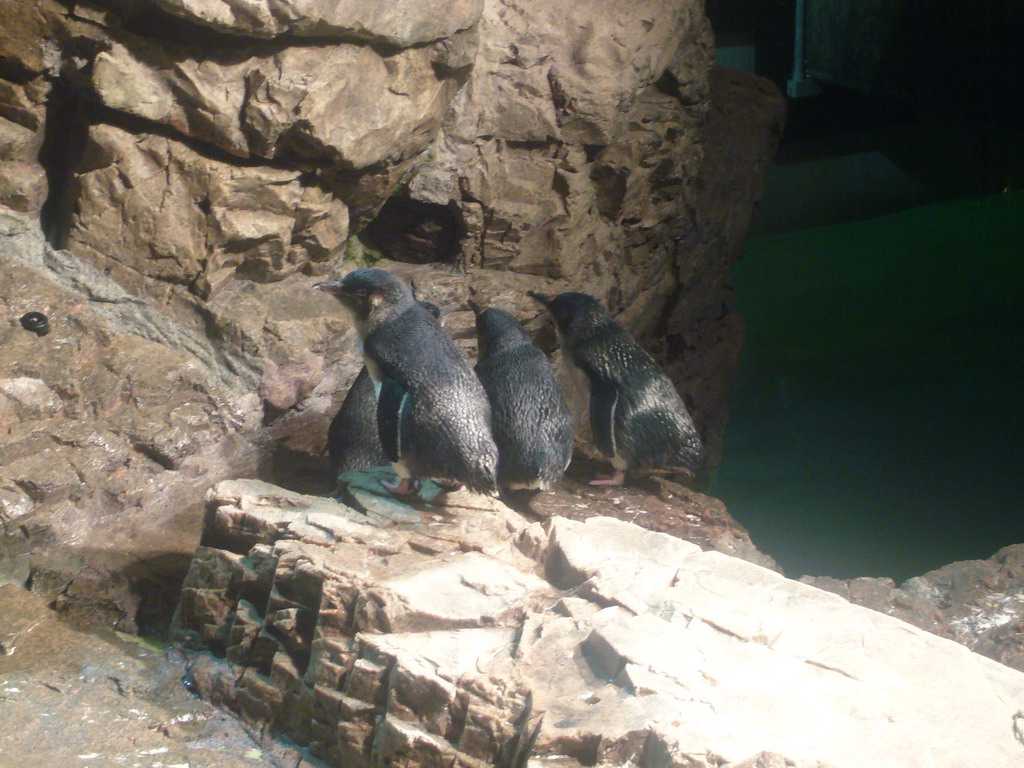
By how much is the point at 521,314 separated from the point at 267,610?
114 inches

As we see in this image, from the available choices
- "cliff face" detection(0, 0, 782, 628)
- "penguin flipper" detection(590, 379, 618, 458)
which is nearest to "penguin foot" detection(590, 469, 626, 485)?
"penguin flipper" detection(590, 379, 618, 458)

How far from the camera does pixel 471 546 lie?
3.13m

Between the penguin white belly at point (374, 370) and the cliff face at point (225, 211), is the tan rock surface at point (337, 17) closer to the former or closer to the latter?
the cliff face at point (225, 211)

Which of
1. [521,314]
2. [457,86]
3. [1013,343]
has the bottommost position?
[521,314]

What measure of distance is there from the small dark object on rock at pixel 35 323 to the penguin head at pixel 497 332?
76.7 inches

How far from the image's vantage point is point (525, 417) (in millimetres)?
4109

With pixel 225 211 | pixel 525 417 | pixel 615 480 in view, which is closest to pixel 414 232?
pixel 225 211

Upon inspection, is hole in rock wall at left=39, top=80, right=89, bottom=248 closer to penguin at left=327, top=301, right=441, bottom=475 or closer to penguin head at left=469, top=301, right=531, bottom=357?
penguin at left=327, top=301, right=441, bottom=475

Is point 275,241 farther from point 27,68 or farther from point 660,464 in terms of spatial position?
point 660,464

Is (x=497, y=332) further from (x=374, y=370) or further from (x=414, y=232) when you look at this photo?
(x=414, y=232)

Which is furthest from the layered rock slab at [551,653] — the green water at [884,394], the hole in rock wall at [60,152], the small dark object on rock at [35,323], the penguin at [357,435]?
the green water at [884,394]

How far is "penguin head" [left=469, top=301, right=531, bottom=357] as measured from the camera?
14.6ft

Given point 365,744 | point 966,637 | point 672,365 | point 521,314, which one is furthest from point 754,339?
point 365,744

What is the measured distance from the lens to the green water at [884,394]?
741 cm
